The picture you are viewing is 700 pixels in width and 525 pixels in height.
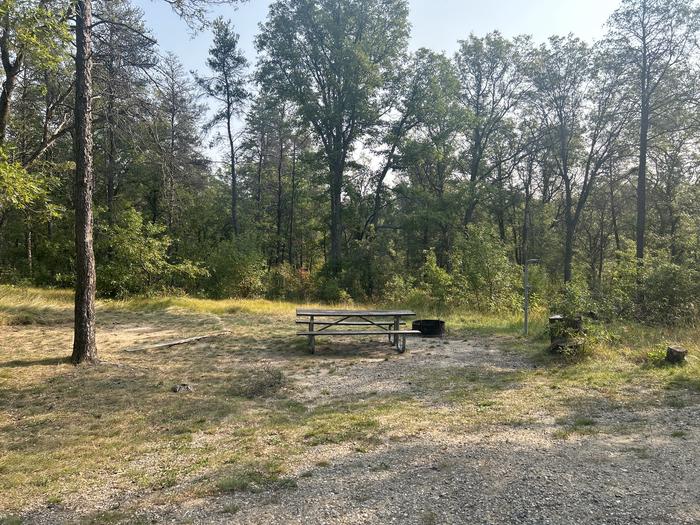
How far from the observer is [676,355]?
5.70 m

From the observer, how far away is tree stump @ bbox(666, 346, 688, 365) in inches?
224

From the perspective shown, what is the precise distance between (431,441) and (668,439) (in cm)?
189

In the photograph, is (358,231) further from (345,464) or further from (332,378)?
(345,464)

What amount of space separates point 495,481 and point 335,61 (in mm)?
21043

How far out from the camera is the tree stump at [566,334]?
6.53 m

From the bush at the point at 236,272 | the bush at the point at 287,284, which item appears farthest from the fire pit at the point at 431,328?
the bush at the point at 287,284

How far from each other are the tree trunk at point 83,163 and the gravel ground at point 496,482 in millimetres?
4461

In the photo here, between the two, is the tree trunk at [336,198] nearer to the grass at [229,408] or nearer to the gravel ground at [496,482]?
the grass at [229,408]

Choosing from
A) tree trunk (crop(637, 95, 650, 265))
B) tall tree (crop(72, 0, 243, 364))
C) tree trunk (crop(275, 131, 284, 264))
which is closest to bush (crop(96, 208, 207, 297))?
tall tree (crop(72, 0, 243, 364))

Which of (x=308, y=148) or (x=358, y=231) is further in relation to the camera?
(x=308, y=148)

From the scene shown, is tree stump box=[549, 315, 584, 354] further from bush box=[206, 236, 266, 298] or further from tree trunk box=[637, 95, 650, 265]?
bush box=[206, 236, 266, 298]

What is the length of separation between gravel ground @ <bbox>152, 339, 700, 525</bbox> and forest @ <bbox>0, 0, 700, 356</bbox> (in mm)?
4323

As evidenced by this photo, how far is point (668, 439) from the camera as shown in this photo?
139 inches

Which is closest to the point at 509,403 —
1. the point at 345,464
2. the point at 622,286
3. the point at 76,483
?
the point at 345,464
